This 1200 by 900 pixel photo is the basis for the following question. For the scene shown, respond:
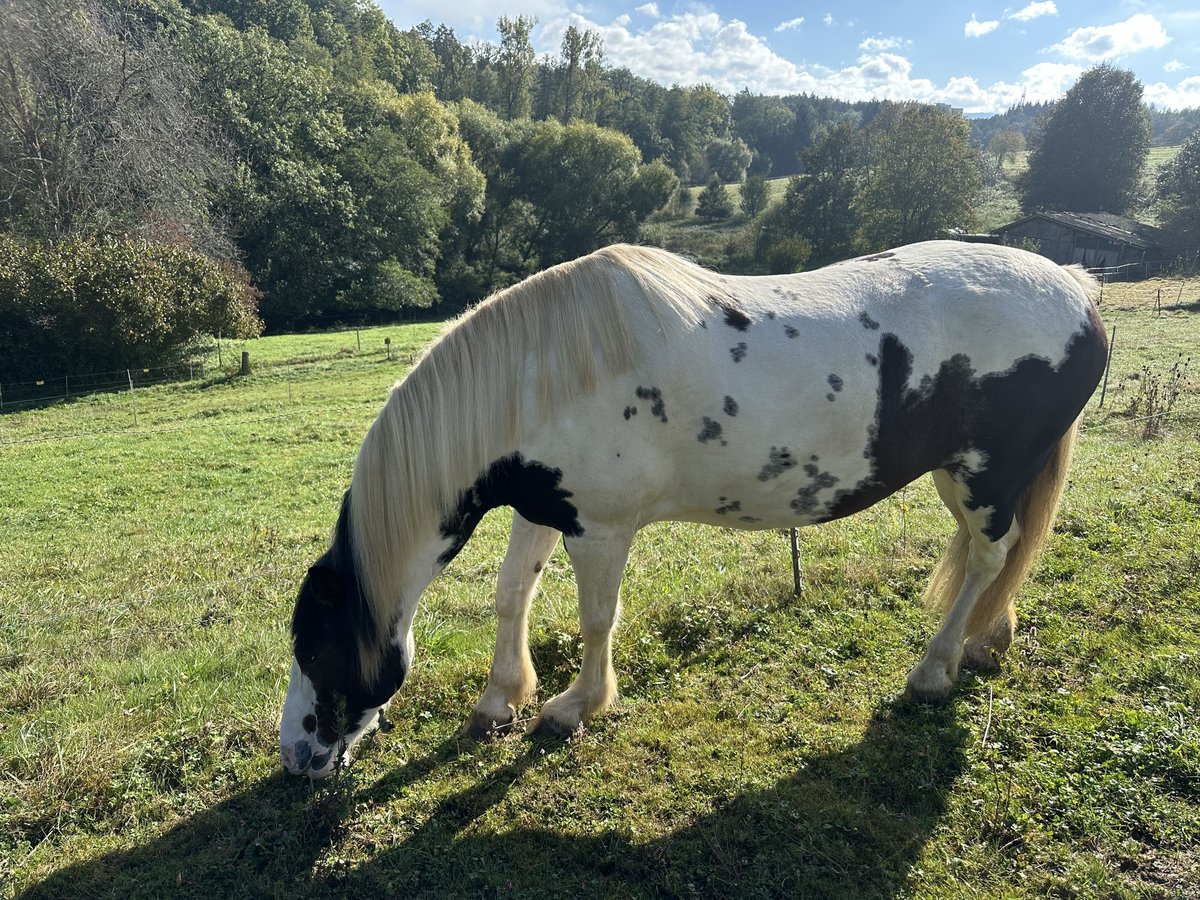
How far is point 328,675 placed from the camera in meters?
2.81

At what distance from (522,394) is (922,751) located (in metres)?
2.49

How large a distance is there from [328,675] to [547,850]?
1.18 meters

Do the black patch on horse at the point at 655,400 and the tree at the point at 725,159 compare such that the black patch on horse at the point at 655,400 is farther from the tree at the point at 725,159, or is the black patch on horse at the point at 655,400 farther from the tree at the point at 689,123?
the tree at the point at 725,159

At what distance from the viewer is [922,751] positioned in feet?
9.84

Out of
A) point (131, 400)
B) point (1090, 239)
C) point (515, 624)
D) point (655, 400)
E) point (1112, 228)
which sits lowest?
point (131, 400)

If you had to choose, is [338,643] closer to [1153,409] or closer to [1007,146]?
[1153,409]

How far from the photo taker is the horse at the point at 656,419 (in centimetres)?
281

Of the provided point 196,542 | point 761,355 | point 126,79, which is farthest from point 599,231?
point 761,355

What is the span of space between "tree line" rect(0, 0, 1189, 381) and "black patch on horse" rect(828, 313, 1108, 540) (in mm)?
14238

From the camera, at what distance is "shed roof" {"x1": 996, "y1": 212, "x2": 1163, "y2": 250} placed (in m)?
37.6

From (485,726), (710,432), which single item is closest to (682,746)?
(485,726)

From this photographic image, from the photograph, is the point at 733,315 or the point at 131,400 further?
the point at 131,400

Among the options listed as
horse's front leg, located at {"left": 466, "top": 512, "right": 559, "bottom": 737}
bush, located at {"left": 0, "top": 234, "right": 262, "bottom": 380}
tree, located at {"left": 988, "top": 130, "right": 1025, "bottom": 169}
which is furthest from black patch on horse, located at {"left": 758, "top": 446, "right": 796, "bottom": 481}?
tree, located at {"left": 988, "top": 130, "right": 1025, "bottom": 169}

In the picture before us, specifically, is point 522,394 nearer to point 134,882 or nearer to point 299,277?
point 134,882
